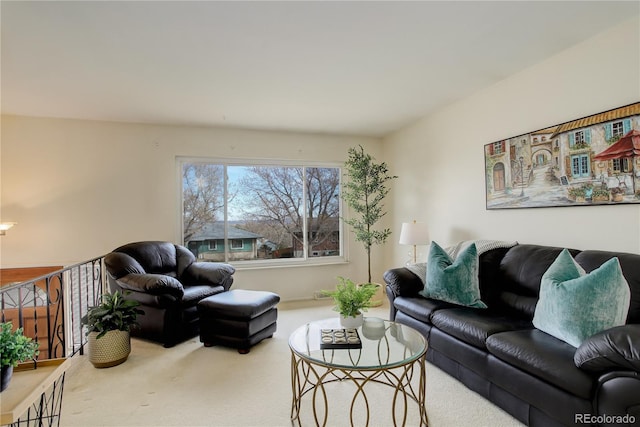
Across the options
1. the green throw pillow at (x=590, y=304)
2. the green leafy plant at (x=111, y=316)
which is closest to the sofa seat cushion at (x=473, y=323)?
the green throw pillow at (x=590, y=304)

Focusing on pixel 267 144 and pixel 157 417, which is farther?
pixel 267 144

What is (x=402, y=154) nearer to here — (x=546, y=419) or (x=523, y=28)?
(x=523, y=28)

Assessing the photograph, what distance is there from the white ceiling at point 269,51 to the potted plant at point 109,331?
1.99 metres

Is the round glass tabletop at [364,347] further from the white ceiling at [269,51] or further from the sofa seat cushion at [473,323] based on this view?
the white ceiling at [269,51]

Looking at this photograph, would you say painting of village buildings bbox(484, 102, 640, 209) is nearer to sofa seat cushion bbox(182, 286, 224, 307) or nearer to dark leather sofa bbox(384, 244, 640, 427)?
dark leather sofa bbox(384, 244, 640, 427)

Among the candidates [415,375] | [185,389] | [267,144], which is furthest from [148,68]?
[415,375]

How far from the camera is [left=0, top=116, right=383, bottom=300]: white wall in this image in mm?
3686

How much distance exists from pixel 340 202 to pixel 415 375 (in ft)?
9.81

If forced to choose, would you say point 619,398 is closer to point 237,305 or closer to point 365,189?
point 237,305

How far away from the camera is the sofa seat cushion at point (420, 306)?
251 centimetres

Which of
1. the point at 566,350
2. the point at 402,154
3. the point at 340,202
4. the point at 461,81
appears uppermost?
the point at 461,81

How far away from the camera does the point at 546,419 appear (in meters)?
1.60

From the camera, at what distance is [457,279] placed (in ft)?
8.43

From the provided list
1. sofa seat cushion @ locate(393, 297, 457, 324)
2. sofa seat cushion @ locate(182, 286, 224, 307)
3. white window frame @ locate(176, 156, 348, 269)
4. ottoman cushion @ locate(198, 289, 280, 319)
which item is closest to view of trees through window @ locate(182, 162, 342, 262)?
white window frame @ locate(176, 156, 348, 269)
